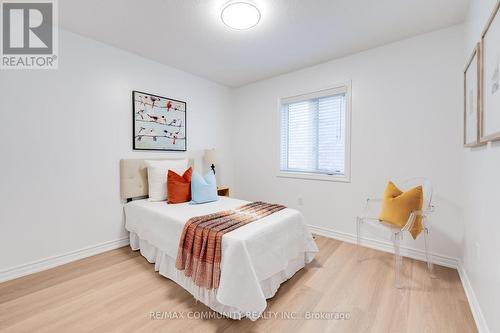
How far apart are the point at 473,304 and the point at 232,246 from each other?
5.94 ft

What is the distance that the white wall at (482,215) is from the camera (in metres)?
1.22

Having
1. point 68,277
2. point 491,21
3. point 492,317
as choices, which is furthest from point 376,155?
point 68,277

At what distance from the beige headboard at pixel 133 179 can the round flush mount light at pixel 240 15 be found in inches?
75.9

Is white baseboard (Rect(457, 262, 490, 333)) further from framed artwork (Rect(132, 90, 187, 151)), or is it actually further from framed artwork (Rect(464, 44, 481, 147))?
framed artwork (Rect(132, 90, 187, 151))

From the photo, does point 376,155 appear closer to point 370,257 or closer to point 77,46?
point 370,257

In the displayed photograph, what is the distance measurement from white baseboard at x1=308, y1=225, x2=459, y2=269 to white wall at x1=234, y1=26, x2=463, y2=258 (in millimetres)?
55

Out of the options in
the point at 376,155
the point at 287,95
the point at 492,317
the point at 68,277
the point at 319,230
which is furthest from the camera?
the point at 287,95

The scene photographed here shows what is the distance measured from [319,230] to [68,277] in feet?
9.54

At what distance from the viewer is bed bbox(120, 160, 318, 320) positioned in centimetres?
146

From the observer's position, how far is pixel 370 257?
2414 mm

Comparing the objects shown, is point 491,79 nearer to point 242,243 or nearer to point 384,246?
point 242,243

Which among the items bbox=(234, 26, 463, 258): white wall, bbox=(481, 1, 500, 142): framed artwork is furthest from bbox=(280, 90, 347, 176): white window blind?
bbox=(481, 1, 500, 142): framed artwork

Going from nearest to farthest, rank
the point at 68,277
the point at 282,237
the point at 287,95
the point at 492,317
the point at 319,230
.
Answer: the point at 492,317 → the point at 282,237 → the point at 68,277 → the point at 319,230 → the point at 287,95

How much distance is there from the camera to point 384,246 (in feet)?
8.41
